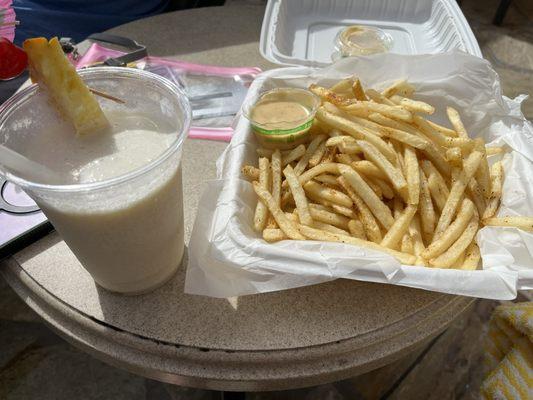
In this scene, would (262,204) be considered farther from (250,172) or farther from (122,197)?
(122,197)

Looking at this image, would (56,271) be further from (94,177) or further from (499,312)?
(499,312)

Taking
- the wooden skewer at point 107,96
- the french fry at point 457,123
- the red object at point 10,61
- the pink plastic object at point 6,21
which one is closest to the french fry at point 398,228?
the french fry at point 457,123

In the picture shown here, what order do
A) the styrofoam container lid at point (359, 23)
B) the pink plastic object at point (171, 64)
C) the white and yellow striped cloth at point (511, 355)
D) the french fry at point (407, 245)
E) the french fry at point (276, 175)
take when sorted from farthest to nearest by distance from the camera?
the styrofoam container lid at point (359, 23) → the pink plastic object at point (171, 64) → the white and yellow striped cloth at point (511, 355) → the french fry at point (276, 175) → the french fry at point (407, 245)

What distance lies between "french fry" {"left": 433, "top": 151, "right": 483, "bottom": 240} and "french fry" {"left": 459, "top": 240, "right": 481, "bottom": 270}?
72 mm

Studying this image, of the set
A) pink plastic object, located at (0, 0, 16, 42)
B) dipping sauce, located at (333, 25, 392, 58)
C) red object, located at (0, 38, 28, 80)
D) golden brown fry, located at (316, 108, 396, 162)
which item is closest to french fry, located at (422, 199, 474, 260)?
golden brown fry, located at (316, 108, 396, 162)

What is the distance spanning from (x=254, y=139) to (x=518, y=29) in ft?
14.0

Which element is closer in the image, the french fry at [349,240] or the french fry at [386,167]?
the french fry at [349,240]

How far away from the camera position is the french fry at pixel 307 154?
1167 mm

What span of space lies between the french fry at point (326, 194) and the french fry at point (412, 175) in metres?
0.14

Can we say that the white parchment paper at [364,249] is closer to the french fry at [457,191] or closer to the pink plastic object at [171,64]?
the french fry at [457,191]

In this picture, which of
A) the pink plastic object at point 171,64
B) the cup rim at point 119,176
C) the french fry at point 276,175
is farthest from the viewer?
the pink plastic object at point 171,64

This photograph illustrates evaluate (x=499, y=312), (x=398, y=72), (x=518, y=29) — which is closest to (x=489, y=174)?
(x=398, y=72)

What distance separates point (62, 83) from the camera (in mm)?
785

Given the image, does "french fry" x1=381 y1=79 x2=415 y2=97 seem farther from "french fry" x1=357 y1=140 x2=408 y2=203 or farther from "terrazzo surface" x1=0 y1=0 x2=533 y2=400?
"terrazzo surface" x1=0 y1=0 x2=533 y2=400
